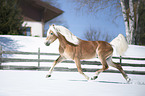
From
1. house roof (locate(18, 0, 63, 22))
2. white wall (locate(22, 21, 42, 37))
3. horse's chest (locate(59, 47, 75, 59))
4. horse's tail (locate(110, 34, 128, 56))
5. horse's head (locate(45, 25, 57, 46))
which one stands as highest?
house roof (locate(18, 0, 63, 22))

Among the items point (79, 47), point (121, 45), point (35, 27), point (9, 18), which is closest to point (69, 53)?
point (79, 47)

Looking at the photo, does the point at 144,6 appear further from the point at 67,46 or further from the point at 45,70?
the point at 67,46

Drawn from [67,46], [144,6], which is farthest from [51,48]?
[144,6]

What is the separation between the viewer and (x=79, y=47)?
5.91 metres

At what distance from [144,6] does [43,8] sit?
1253cm

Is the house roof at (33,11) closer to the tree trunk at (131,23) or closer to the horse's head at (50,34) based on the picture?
the tree trunk at (131,23)

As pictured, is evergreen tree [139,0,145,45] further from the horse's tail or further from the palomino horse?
the palomino horse

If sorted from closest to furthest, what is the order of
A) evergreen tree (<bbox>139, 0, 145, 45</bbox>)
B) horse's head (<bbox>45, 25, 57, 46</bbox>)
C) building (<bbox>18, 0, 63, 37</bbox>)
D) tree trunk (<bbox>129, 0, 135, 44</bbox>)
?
horse's head (<bbox>45, 25, 57, 46</bbox>), tree trunk (<bbox>129, 0, 135, 44</bbox>), building (<bbox>18, 0, 63, 37</bbox>), evergreen tree (<bbox>139, 0, 145, 45</bbox>)

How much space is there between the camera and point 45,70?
10.2 metres

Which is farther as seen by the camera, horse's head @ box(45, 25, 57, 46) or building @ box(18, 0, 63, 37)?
building @ box(18, 0, 63, 37)

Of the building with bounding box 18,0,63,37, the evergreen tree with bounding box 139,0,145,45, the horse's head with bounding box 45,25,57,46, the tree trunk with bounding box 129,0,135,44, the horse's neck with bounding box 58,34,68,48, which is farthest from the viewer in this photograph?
the evergreen tree with bounding box 139,0,145,45

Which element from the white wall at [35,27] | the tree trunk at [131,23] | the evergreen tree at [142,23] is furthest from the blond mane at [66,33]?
the evergreen tree at [142,23]

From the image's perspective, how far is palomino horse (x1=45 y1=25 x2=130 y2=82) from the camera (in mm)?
5832

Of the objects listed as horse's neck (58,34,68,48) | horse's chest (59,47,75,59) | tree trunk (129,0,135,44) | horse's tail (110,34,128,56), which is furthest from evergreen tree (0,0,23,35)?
horse's tail (110,34,128,56)
